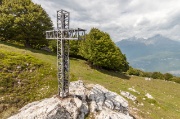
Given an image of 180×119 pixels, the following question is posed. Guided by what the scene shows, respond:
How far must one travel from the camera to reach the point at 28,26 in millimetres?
49938

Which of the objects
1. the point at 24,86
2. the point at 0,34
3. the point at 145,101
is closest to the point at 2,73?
the point at 24,86

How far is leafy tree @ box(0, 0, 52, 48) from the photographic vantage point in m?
49.0

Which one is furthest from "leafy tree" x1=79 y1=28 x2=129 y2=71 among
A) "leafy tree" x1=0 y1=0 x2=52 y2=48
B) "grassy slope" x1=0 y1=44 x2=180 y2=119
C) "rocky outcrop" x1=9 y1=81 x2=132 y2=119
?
"rocky outcrop" x1=9 y1=81 x2=132 y2=119

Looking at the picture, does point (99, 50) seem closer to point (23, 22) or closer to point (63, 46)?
point (23, 22)

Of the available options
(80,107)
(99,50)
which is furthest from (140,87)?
(80,107)

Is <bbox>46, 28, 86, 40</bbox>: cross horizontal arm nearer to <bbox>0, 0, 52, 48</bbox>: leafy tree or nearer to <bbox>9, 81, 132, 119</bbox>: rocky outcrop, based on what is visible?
<bbox>9, 81, 132, 119</bbox>: rocky outcrop

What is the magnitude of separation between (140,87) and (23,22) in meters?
38.0

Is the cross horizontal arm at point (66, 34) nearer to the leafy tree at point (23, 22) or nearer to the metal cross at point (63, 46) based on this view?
the metal cross at point (63, 46)

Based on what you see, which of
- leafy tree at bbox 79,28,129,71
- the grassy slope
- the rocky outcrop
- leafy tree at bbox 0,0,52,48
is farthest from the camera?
leafy tree at bbox 79,28,129,71

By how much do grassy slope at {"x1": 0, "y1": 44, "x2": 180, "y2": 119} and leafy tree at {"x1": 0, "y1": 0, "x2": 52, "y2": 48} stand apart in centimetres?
758

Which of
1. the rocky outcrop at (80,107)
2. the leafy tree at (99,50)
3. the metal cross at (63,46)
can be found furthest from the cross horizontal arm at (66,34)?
the leafy tree at (99,50)

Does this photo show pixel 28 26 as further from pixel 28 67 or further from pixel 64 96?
pixel 64 96

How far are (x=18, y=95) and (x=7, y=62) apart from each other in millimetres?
8157

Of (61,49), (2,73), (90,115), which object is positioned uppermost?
(61,49)
